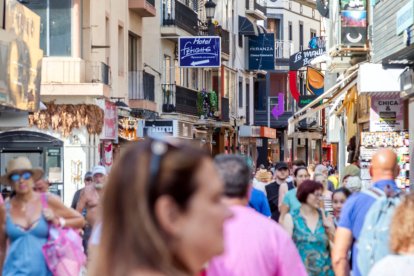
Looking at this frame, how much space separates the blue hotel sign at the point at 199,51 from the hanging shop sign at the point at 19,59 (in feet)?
60.4

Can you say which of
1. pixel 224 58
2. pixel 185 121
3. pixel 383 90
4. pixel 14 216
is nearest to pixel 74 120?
pixel 383 90

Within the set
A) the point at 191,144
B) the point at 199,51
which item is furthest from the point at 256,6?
the point at 191,144

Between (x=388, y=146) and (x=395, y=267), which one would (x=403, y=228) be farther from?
(x=388, y=146)

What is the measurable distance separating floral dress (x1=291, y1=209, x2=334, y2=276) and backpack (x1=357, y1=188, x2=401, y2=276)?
2008 mm

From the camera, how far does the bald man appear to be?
32.3 ft

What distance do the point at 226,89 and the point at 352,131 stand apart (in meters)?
21.9

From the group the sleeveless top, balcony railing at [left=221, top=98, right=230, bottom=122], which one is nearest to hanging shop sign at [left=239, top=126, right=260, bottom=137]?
balcony railing at [left=221, top=98, right=230, bottom=122]

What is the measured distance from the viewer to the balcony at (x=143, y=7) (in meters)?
39.6

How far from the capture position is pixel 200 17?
2168 inches

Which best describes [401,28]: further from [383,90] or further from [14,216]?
[14,216]

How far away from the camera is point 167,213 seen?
348 centimetres

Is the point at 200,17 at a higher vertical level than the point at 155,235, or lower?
higher

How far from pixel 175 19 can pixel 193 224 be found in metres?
42.2

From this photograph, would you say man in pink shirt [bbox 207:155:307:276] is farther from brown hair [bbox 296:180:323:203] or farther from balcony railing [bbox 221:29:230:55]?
balcony railing [bbox 221:29:230:55]
